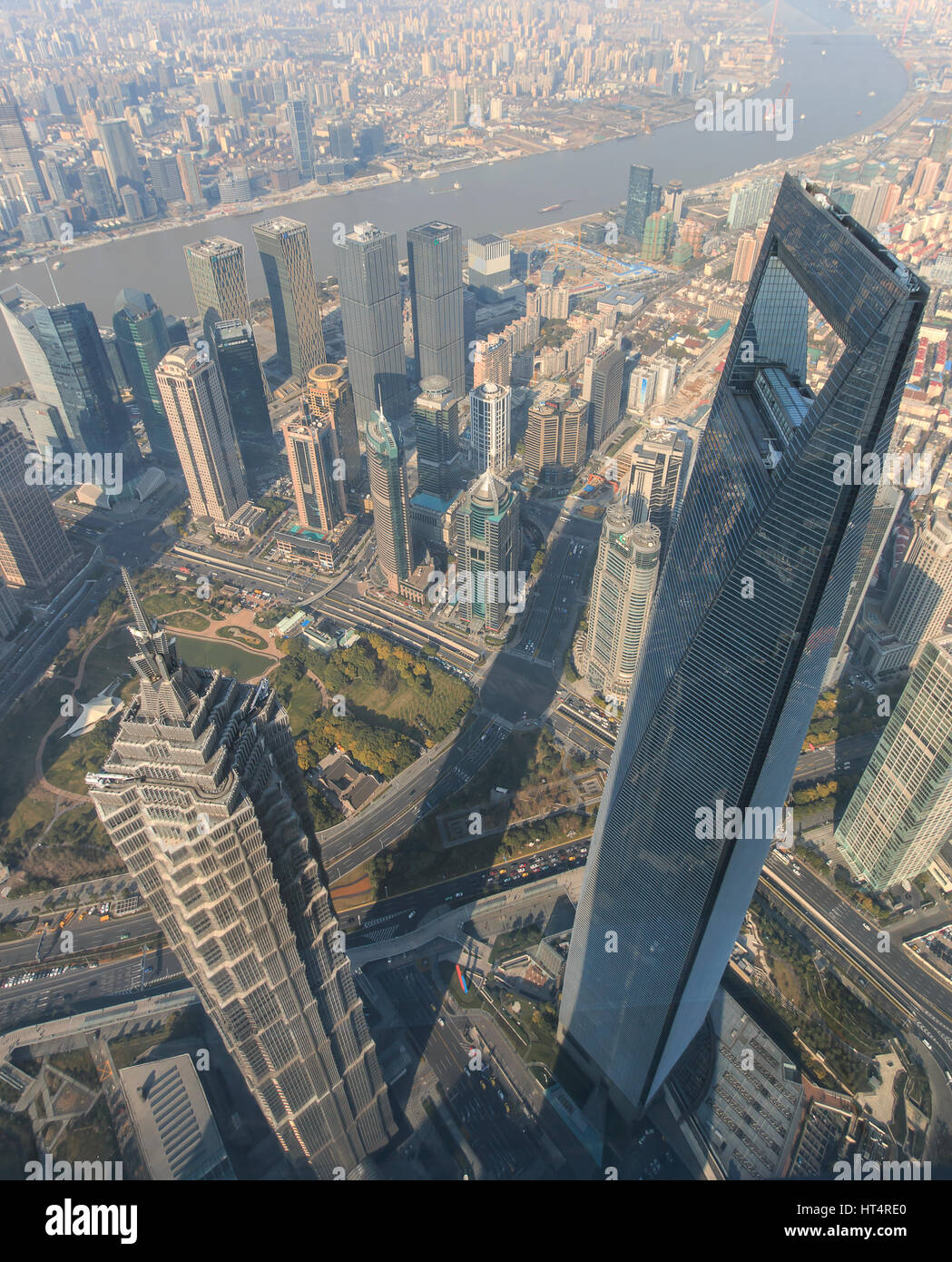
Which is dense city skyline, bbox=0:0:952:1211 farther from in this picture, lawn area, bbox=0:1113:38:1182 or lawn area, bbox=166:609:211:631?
lawn area, bbox=166:609:211:631

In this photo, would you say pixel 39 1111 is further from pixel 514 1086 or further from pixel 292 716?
pixel 292 716

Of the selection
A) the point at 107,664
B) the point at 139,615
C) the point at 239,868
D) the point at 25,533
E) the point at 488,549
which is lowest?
the point at 107,664

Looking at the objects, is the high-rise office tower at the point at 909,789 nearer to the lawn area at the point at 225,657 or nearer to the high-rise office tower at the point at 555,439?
the lawn area at the point at 225,657

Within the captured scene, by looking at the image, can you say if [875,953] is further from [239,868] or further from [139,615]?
[139,615]

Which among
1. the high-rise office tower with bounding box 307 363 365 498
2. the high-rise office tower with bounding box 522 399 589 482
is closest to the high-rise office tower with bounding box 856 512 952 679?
the high-rise office tower with bounding box 522 399 589 482

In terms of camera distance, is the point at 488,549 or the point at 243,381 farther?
the point at 243,381

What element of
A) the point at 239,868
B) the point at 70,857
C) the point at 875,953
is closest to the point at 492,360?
the point at 70,857

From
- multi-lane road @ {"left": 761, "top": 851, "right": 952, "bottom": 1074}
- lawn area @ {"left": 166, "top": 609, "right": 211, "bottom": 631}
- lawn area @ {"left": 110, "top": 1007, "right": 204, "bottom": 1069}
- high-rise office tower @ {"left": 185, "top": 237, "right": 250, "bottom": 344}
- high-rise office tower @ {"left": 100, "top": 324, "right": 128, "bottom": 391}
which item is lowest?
multi-lane road @ {"left": 761, "top": 851, "right": 952, "bottom": 1074}
